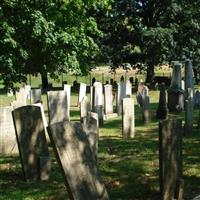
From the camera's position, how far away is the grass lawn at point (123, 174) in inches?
321

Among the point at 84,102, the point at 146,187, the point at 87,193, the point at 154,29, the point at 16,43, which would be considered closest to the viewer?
the point at 87,193

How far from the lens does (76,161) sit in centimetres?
670

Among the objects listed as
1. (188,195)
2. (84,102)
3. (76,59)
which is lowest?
(188,195)

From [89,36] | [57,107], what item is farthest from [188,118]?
[89,36]

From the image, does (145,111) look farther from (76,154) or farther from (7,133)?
(76,154)

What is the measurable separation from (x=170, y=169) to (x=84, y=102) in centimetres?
696

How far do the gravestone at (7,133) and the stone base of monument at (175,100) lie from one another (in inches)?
377

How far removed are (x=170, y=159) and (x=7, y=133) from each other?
508cm

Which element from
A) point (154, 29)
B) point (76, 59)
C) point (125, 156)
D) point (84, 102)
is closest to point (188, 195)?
point (125, 156)

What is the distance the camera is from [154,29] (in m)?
39.2

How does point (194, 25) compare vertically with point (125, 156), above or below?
above

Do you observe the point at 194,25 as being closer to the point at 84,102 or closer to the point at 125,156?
the point at 84,102

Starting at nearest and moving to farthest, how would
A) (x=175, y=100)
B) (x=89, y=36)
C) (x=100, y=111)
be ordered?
(x=100, y=111) → (x=175, y=100) → (x=89, y=36)

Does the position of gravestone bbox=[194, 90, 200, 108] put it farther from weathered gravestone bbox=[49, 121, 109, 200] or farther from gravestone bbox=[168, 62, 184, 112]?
weathered gravestone bbox=[49, 121, 109, 200]
